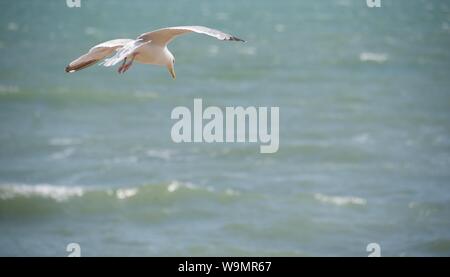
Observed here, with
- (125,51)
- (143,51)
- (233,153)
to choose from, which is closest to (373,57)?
(233,153)

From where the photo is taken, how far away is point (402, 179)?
15.8 metres

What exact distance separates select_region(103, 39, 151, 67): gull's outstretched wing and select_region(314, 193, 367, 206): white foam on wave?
8877mm

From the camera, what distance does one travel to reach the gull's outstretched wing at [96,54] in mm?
6625

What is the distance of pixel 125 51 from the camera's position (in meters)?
5.91

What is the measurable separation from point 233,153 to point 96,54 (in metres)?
Answer: 10.0

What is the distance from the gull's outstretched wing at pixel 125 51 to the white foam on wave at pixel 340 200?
349 inches

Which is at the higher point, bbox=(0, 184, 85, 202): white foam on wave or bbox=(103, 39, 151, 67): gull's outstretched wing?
bbox=(0, 184, 85, 202): white foam on wave

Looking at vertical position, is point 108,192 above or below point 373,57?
below

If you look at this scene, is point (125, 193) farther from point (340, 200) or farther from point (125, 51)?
point (125, 51)

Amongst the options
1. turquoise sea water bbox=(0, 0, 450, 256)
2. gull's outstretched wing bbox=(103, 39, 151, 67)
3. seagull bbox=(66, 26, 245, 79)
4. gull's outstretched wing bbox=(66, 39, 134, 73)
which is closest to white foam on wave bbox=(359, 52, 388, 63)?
turquoise sea water bbox=(0, 0, 450, 256)

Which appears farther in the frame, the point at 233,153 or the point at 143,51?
the point at 233,153

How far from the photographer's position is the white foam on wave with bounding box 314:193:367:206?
1467 centimetres

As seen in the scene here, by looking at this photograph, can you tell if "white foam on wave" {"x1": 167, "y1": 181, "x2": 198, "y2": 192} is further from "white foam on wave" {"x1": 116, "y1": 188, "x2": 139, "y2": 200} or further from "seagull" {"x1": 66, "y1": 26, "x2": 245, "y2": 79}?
"seagull" {"x1": 66, "y1": 26, "x2": 245, "y2": 79}
